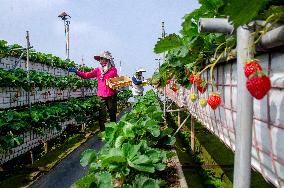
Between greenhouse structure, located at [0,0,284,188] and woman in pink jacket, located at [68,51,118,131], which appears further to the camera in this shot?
woman in pink jacket, located at [68,51,118,131]

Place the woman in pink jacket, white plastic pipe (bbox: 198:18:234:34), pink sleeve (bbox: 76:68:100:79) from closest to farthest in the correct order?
white plastic pipe (bbox: 198:18:234:34)
the woman in pink jacket
pink sleeve (bbox: 76:68:100:79)

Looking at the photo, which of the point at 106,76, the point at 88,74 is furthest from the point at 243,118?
the point at 88,74

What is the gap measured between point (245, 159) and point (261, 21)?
477 mm

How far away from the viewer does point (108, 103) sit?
855cm

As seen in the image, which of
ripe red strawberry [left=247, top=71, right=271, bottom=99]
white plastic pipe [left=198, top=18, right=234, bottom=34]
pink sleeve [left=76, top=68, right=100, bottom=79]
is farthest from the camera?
pink sleeve [left=76, top=68, right=100, bottom=79]

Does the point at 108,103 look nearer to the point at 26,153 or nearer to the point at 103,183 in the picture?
the point at 26,153

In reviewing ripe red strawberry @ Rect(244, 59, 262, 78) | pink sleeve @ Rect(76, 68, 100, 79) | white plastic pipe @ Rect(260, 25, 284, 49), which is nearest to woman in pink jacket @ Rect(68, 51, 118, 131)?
pink sleeve @ Rect(76, 68, 100, 79)

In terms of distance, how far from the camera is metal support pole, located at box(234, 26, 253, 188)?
123cm

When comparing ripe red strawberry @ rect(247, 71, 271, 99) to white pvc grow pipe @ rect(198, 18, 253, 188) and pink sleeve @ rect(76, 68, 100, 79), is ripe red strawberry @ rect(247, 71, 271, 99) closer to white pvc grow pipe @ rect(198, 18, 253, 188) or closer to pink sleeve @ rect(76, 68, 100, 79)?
white pvc grow pipe @ rect(198, 18, 253, 188)

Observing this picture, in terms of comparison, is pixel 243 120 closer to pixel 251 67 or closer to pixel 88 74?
pixel 251 67

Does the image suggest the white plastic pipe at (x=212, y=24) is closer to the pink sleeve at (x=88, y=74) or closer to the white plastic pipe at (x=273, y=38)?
the white plastic pipe at (x=273, y=38)

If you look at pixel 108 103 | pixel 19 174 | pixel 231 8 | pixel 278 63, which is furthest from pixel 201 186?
pixel 231 8

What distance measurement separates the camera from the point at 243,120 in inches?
48.3

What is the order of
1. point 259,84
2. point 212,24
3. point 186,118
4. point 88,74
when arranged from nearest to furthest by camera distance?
point 259,84, point 212,24, point 186,118, point 88,74
